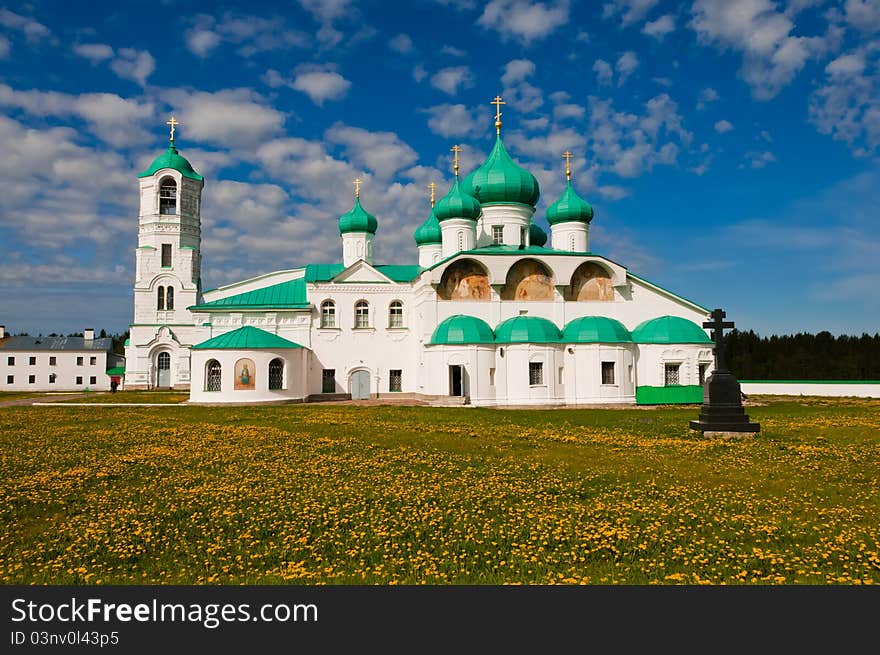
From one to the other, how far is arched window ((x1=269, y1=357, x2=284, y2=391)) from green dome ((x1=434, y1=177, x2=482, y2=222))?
11.7 metres

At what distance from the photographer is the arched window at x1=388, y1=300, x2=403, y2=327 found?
32.3 metres

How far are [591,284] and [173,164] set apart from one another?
96.6 ft

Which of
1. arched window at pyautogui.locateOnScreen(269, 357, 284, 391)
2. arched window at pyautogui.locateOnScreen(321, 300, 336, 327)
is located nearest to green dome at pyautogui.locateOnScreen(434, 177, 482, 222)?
arched window at pyautogui.locateOnScreen(321, 300, 336, 327)

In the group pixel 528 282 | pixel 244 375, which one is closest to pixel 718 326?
pixel 528 282

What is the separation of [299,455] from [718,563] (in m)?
8.15

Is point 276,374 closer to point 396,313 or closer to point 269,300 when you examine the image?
point 269,300

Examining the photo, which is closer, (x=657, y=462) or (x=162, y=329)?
(x=657, y=462)

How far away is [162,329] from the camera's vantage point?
39312mm

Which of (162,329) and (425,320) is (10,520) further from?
(162,329)

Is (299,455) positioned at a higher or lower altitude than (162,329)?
lower

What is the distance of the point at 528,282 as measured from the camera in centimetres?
2925

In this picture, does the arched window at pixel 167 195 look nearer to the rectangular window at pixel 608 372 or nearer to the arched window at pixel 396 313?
the arched window at pixel 396 313

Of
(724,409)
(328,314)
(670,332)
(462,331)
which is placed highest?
(328,314)

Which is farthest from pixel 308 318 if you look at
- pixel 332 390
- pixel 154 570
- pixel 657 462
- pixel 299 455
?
pixel 154 570
